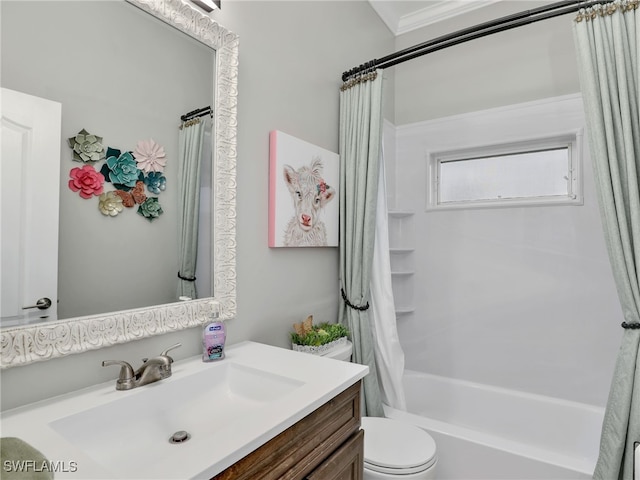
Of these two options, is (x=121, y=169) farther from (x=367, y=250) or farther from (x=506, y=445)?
(x=506, y=445)

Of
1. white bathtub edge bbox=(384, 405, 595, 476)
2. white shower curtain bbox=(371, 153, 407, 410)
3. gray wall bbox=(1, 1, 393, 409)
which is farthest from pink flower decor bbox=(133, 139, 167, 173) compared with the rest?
white bathtub edge bbox=(384, 405, 595, 476)

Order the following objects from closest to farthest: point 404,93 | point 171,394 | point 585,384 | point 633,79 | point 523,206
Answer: point 171,394 → point 633,79 → point 585,384 → point 523,206 → point 404,93

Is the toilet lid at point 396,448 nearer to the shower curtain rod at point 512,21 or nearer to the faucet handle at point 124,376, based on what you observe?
the faucet handle at point 124,376

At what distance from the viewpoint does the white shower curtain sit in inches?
81.5

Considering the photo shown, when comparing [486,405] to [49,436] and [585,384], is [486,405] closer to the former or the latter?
[585,384]

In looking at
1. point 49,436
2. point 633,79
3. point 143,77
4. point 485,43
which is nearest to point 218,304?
point 49,436

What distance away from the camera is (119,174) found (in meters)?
1.10

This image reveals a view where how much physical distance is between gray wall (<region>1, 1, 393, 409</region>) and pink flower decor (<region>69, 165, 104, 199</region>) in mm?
458

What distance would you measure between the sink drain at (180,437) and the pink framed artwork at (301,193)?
85 cm

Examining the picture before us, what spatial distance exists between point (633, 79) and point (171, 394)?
84.7 inches

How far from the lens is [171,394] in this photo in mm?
1082

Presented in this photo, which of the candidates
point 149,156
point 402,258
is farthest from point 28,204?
point 402,258

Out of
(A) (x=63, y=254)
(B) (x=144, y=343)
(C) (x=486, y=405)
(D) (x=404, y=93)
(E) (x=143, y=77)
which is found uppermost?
(D) (x=404, y=93)

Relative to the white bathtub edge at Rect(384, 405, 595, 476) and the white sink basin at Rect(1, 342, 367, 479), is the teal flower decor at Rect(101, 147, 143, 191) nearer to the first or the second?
the white sink basin at Rect(1, 342, 367, 479)
